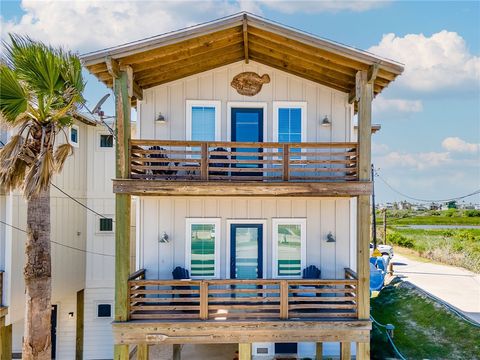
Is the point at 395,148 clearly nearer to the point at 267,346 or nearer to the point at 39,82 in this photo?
the point at 267,346

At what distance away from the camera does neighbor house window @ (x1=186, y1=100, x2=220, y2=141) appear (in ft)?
32.2

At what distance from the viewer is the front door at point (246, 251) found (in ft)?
32.0

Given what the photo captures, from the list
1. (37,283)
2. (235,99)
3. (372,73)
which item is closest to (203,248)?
(37,283)

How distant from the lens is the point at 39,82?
807 cm

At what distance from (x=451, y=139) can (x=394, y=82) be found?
2968cm

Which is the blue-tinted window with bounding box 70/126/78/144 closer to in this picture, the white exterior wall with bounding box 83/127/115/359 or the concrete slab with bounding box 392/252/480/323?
the white exterior wall with bounding box 83/127/115/359

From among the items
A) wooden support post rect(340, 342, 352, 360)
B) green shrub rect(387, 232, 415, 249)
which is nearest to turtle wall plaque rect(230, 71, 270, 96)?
wooden support post rect(340, 342, 352, 360)

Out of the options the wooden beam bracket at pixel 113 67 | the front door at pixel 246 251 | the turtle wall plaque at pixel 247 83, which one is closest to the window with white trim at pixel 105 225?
the front door at pixel 246 251

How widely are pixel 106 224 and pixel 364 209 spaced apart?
9.83 meters

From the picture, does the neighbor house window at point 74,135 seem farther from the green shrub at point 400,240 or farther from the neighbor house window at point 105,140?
the green shrub at point 400,240

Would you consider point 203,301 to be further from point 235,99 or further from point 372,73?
point 372,73

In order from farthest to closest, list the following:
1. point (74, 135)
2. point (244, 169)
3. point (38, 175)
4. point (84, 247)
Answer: point (84, 247) < point (74, 135) < point (244, 169) < point (38, 175)

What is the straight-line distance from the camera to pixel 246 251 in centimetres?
981

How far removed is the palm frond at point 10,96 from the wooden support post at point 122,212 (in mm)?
2028
